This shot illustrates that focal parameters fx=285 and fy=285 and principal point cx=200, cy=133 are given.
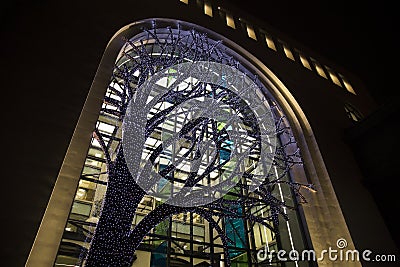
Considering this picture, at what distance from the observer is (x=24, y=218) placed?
406 centimetres

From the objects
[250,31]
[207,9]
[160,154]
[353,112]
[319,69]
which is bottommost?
[160,154]

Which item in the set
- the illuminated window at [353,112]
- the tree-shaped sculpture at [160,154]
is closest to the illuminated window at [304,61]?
the illuminated window at [353,112]

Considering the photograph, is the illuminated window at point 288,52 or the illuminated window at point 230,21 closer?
the illuminated window at point 230,21

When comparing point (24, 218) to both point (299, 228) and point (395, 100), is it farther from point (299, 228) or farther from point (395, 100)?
point (395, 100)

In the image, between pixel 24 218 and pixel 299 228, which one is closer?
pixel 24 218

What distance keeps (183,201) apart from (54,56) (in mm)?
4062

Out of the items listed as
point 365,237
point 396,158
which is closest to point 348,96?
Result: point 396,158

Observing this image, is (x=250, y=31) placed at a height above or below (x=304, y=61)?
above

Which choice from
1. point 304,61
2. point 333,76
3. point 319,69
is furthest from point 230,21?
point 333,76

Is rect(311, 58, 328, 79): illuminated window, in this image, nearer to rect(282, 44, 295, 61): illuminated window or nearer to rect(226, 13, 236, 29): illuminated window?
rect(282, 44, 295, 61): illuminated window

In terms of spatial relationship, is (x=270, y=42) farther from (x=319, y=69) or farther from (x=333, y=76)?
(x=333, y=76)

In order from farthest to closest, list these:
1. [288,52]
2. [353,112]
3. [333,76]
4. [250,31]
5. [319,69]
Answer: [333,76], [319,69], [353,112], [288,52], [250,31]

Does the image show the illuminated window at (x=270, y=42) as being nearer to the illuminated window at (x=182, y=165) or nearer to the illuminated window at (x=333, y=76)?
the illuminated window at (x=182, y=165)

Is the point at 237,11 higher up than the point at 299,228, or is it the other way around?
the point at 237,11
